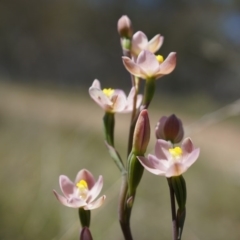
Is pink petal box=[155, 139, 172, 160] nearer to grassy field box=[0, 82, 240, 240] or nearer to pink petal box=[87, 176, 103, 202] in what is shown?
pink petal box=[87, 176, 103, 202]

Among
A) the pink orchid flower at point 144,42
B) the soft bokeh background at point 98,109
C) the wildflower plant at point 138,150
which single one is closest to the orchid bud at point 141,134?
the wildflower plant at point 138,150

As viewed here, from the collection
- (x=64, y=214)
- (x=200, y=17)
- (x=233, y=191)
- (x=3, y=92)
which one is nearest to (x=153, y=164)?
(x=64, y=214)

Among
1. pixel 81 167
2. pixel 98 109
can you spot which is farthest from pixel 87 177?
pixel 98 109

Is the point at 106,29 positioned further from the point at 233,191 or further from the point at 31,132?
A: the point at 233,191

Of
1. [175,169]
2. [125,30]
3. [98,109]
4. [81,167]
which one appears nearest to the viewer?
[175,169]

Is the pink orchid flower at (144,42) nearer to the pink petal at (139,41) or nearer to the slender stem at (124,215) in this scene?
the pink petal at (139,41)

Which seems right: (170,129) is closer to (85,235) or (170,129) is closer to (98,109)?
(85,235)
